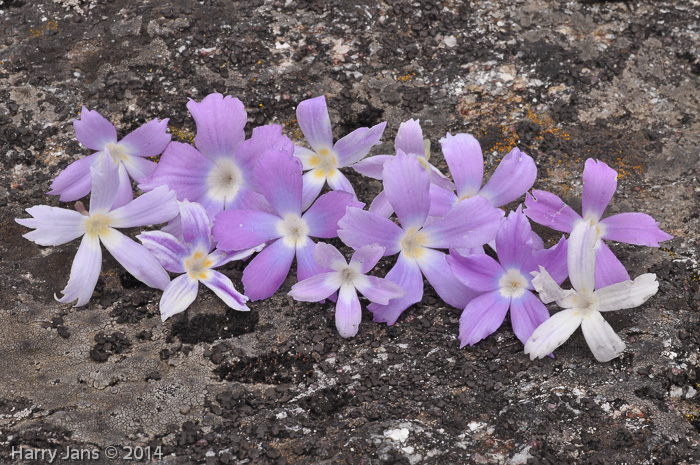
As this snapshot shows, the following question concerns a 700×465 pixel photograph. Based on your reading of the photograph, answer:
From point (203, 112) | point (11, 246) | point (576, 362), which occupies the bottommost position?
point (11, 246)

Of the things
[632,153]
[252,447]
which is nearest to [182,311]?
[252,447]

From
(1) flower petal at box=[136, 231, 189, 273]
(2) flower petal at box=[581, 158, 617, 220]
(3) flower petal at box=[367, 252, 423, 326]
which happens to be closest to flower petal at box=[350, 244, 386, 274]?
(3) flower petal at box=[367, 252, 423, 326]

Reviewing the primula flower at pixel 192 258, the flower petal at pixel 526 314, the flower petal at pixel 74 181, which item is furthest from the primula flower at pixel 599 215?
the flower petal at pixel 74 181

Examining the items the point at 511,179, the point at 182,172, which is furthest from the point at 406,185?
the point at 182,172

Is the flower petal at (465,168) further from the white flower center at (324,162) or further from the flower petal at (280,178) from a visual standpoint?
the flower petal at (280,178)

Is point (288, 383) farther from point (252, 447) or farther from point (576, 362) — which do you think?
point (576, 362)

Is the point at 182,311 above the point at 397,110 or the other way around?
the other way around
